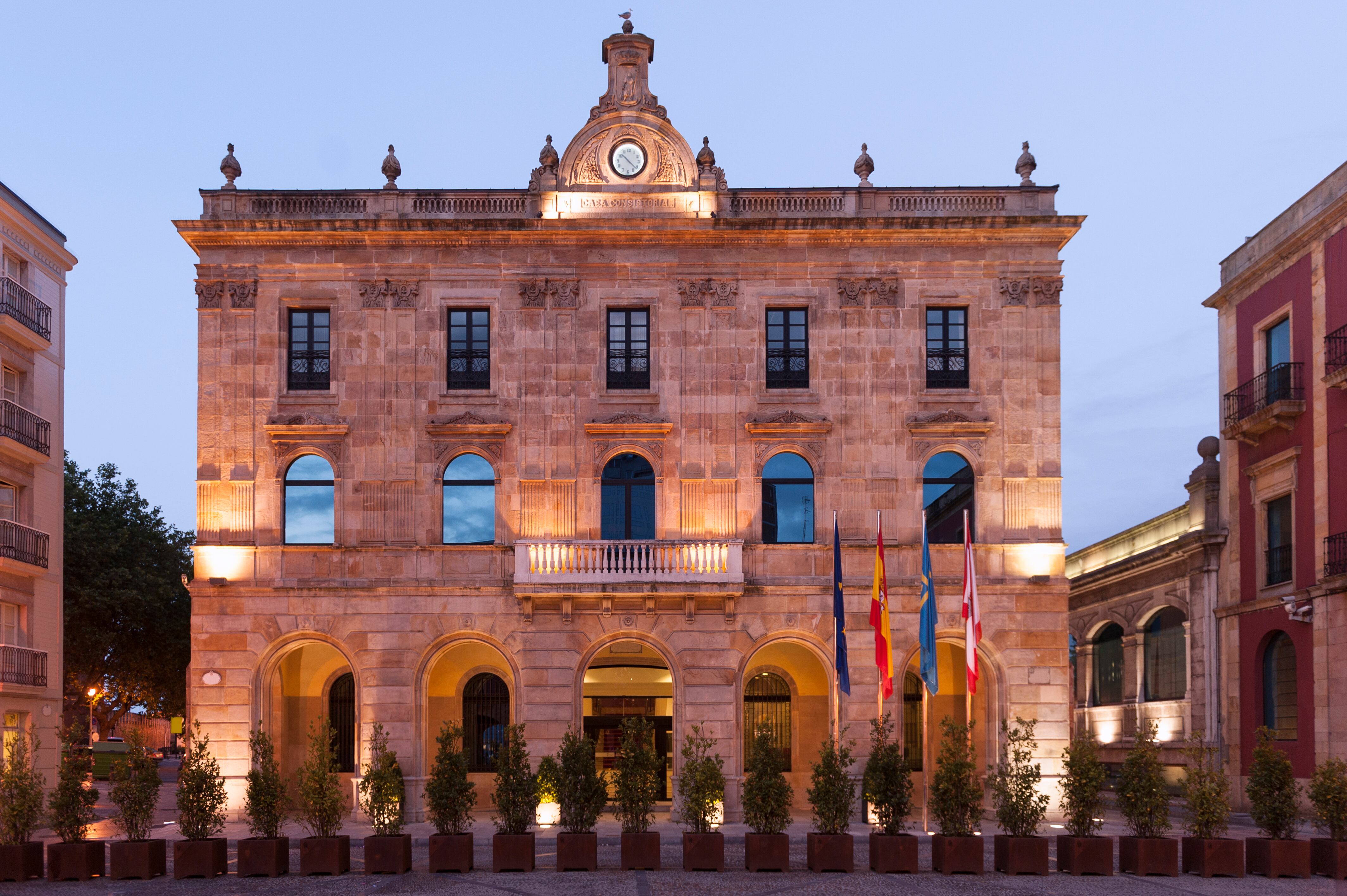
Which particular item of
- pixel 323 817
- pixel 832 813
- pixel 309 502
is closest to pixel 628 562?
pixel 309 502

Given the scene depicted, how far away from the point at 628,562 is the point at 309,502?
7.92 m

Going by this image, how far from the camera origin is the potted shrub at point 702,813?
22.9m

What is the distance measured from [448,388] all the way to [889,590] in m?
11.7

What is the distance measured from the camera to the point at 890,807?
23.2 m

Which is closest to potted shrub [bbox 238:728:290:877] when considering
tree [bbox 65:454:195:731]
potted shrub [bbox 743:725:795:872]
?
potted shrub [bbox 743:725:795:872]

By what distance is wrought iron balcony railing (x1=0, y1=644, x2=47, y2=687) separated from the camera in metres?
33.8

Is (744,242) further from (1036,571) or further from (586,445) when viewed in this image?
(1036,571)

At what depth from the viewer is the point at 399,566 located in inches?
1318

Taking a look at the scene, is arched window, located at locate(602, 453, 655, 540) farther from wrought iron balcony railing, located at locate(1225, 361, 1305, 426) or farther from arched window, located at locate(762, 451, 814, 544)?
wrought iron balcony railing, located at locate(1225, 361, 1305, 426)

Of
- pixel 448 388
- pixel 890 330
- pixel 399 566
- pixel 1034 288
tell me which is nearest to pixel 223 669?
pixel 399 566

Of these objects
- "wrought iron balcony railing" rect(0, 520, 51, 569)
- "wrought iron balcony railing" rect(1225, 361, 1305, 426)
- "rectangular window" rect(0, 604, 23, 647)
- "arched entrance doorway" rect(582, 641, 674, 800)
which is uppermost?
"wrought iron balcony railing" rect(1225, 361, 1305, 426)

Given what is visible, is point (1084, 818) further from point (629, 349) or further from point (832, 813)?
point (629, 349)

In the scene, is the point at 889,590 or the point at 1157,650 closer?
the point at 889,590

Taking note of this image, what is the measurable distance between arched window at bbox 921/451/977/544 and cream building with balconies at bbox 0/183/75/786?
21.6m
